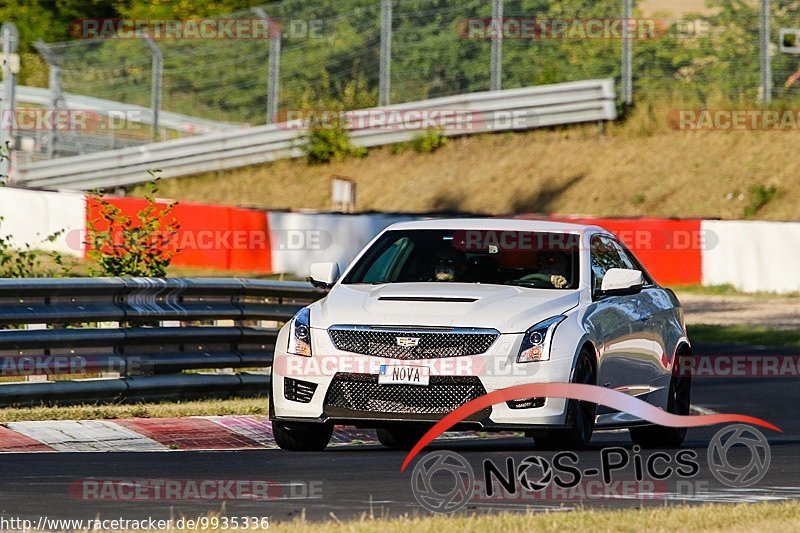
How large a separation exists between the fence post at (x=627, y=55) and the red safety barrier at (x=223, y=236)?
9.40 meters

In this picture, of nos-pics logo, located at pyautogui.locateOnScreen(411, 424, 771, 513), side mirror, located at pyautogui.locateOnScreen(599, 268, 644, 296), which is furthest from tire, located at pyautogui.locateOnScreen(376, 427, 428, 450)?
side mirror, located at pyautogui.locateOnScreen(599, 268, 644, 296)

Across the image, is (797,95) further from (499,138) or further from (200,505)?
(200,505)

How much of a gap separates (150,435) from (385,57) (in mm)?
27029

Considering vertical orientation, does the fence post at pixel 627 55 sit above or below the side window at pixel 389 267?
above

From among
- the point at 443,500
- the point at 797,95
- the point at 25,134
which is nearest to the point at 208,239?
the point at 797,95

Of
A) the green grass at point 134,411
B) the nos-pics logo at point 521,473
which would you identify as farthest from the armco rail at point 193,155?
the nos-pics logo at point 521,473

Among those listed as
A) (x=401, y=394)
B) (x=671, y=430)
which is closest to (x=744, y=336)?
(x=671, y=430)

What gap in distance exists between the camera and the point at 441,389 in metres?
9.61

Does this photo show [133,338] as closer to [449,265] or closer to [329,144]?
[449,265]

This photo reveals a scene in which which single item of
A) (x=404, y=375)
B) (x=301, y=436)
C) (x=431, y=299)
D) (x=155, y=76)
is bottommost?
(x=301, y=436)

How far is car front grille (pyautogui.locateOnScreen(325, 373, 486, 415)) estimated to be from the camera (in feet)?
31.4

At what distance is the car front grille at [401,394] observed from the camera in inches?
377

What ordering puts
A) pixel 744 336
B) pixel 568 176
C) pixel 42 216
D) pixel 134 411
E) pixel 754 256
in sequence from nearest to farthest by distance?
pixel 134 411
pixel 744 336
pixel 754 256
pixel 42 216
pixel 568 176

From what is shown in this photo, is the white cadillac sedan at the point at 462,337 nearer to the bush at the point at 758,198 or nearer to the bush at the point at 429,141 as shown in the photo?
the bush at the point at 758,198
